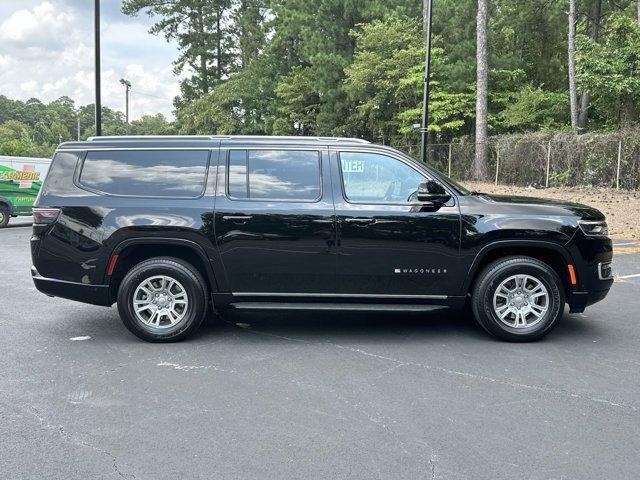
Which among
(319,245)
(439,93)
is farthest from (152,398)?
(439,93)

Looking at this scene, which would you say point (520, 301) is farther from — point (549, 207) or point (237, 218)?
point (237, 218)

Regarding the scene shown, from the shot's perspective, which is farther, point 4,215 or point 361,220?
point 4,215

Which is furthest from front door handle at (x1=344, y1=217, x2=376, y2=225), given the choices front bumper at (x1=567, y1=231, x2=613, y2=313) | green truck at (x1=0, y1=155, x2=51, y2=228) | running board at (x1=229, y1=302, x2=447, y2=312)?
green truck at (x1=0, y1=155, x2=51, y2=228)

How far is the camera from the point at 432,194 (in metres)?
5.59

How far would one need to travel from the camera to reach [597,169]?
20891mm

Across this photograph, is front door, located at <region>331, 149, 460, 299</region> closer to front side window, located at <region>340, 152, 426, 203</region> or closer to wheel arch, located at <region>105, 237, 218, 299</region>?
front side window, located at <region>340, 152, 426, 203</region>

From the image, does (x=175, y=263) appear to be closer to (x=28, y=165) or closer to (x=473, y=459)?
(x=473, y=459)

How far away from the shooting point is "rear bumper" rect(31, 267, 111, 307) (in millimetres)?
5719

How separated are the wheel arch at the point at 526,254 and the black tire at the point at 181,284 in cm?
259

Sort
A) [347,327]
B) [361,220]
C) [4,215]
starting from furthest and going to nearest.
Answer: [4,215], [347,327], [361,220]

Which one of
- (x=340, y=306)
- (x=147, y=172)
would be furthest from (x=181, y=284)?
(x=340, y=306)

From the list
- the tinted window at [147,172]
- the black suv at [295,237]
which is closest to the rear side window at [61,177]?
the black suv at [295,237]

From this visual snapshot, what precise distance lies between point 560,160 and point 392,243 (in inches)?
739

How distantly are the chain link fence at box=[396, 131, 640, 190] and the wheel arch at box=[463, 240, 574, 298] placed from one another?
16.4m
